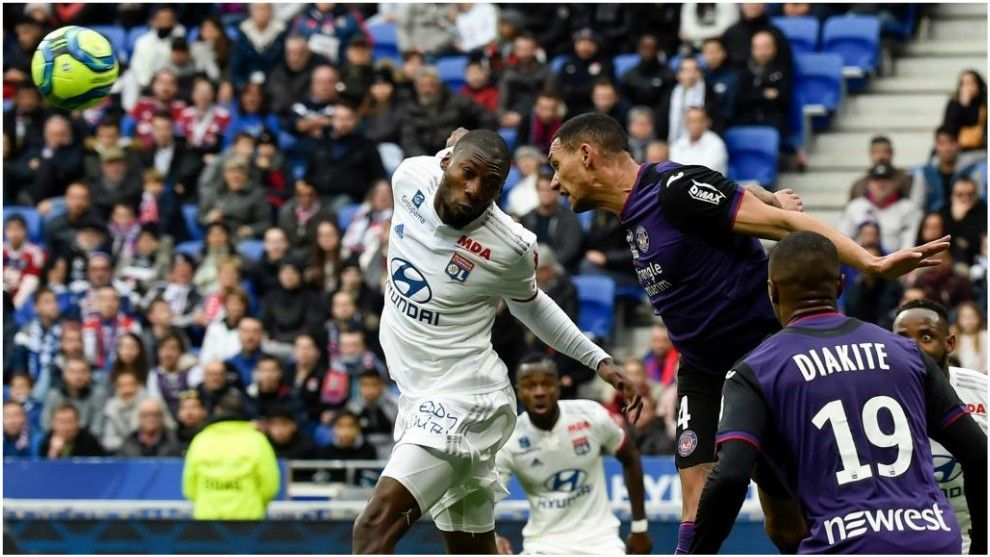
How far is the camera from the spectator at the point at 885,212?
49.0 ft

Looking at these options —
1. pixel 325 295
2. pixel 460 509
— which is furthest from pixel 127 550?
pixel 460 509

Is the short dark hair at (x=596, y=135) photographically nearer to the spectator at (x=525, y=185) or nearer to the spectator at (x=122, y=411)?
the spectator at (x=525, y=185)

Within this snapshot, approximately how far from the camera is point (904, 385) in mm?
5566

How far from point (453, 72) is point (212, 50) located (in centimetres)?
309

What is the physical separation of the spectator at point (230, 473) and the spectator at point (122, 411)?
2.03 meters

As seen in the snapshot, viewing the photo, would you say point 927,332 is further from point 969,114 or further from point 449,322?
point 969,114

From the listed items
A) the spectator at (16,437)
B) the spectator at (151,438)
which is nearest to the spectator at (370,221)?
the spectator at (151,438)

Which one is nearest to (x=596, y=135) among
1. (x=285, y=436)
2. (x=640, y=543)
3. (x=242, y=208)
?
(x=640, y=543)

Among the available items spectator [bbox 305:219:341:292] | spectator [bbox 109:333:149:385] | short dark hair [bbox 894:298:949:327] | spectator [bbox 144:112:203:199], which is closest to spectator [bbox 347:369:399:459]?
spectator [bbox 305:219:341:292]

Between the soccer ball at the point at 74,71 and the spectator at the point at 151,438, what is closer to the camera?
the soccer ball at the point at 74,71

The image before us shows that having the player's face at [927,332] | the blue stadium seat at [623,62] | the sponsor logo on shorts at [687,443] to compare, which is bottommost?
the sponsor logo on shorts at [687,443]

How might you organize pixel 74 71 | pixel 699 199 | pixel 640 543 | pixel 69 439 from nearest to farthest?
pixel 699 199 < pixel 74 71 < pixel 640 543 < pixel 69 439

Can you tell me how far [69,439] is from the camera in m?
15.3

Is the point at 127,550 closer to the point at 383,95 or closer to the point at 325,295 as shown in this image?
the point at 325,295
